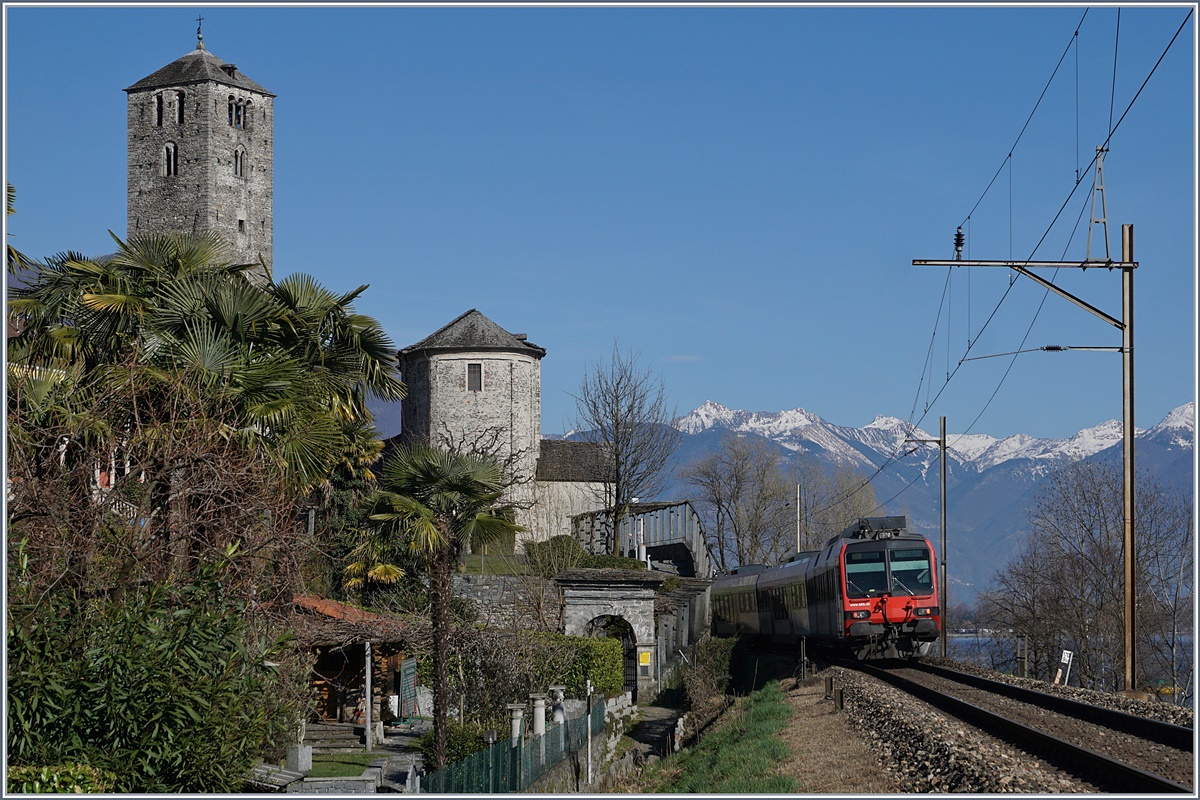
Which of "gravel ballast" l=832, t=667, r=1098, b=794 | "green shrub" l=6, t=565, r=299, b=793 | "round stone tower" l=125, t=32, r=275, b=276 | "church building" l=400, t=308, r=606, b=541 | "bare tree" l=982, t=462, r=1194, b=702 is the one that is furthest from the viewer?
"round stone tower" l=125, t=32, r=275, b=276

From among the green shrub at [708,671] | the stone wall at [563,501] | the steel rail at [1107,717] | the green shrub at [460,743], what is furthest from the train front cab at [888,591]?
the stone wall at [563,501]

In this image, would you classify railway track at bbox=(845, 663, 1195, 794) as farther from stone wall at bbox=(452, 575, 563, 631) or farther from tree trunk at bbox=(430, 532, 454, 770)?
stone wall at bbox=(452, 575, 563, 631)

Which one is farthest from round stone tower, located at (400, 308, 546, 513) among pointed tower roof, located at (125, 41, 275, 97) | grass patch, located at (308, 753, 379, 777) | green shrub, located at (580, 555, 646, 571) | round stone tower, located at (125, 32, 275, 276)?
grass patch, located at (308, 753, 379, 777)

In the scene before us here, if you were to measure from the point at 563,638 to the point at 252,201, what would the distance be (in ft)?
160

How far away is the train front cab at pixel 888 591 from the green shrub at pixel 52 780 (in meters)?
20.2

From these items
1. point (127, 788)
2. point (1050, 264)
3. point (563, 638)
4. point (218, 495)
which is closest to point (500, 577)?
point (563, 638)

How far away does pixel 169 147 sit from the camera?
7412cm

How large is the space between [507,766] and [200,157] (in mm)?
61525

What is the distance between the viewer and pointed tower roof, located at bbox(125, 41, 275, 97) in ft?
244

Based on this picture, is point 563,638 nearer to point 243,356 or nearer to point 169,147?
point 243,356

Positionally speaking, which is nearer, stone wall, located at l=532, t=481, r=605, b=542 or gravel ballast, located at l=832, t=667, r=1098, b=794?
gravel ballast, located at l=832, t=667, r=1098, b=794

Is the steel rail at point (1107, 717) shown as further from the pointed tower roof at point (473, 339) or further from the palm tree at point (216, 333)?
the pointed tower roof at point (473, 339)

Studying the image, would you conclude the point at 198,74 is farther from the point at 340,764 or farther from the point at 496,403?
the point at 340,764

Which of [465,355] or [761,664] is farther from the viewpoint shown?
[465,355]
